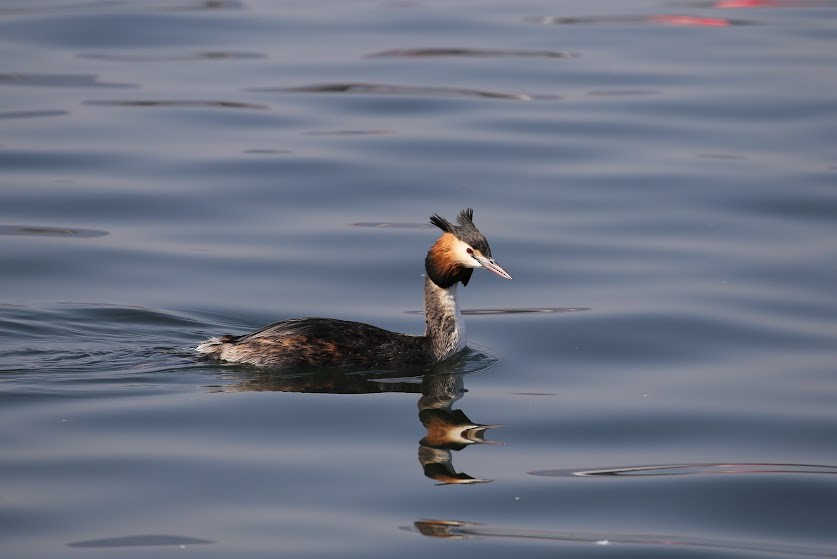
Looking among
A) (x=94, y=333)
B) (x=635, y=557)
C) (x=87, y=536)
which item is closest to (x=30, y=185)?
(x=94, y=333)

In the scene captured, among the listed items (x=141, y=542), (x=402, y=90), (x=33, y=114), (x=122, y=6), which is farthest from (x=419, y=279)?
(x=122, y=6)

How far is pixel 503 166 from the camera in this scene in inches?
688

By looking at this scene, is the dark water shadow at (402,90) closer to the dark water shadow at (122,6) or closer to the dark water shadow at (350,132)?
the dark water shadow at (350,132)

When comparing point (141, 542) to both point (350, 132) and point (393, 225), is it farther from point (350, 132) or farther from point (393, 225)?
point (350, 132)

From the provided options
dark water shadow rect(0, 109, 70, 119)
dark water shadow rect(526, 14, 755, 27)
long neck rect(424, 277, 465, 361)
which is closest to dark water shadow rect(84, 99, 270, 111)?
dark water shadow rect(0, 109, 70, 119)

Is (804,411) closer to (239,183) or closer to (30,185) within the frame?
(239,183)

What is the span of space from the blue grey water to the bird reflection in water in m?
0.04

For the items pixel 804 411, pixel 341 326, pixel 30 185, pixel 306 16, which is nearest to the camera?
pixel 804 411

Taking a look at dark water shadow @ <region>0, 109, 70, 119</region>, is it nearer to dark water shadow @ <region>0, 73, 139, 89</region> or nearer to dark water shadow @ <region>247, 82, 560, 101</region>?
dark water shadow @ <region>0, 73, 139, 89</region>

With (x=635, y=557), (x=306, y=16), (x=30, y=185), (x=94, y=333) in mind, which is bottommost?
(x=635, y=557)

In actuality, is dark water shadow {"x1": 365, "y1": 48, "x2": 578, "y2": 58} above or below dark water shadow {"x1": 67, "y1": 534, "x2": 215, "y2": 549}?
above

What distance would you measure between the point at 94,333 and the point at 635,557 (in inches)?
219

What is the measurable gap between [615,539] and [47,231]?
836 cm

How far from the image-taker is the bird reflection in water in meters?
9.99
